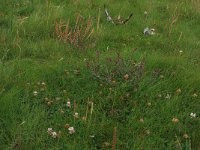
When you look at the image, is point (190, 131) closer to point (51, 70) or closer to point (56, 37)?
point (51, 70)

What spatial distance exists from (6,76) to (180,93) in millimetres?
2109

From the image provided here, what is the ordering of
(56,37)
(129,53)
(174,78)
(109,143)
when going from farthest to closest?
(56,37) → (129,53) → (174,78) → (109,143)

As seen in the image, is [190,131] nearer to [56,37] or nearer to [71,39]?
[71,39]

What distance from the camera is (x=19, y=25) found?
18.0 ft

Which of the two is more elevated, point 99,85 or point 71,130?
point 99,85

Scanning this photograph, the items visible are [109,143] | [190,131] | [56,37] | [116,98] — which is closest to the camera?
[109,143]

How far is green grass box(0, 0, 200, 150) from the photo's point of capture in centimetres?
365

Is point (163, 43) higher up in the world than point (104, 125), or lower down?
higher up

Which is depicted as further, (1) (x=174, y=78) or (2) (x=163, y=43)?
(2) (x=163, y=43)

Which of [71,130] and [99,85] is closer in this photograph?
[71,130]

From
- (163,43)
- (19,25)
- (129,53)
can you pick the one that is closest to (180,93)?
(129,53)

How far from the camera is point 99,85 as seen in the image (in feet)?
14.1

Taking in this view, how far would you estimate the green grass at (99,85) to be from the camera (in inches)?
144

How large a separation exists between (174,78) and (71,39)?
62.7 inches
